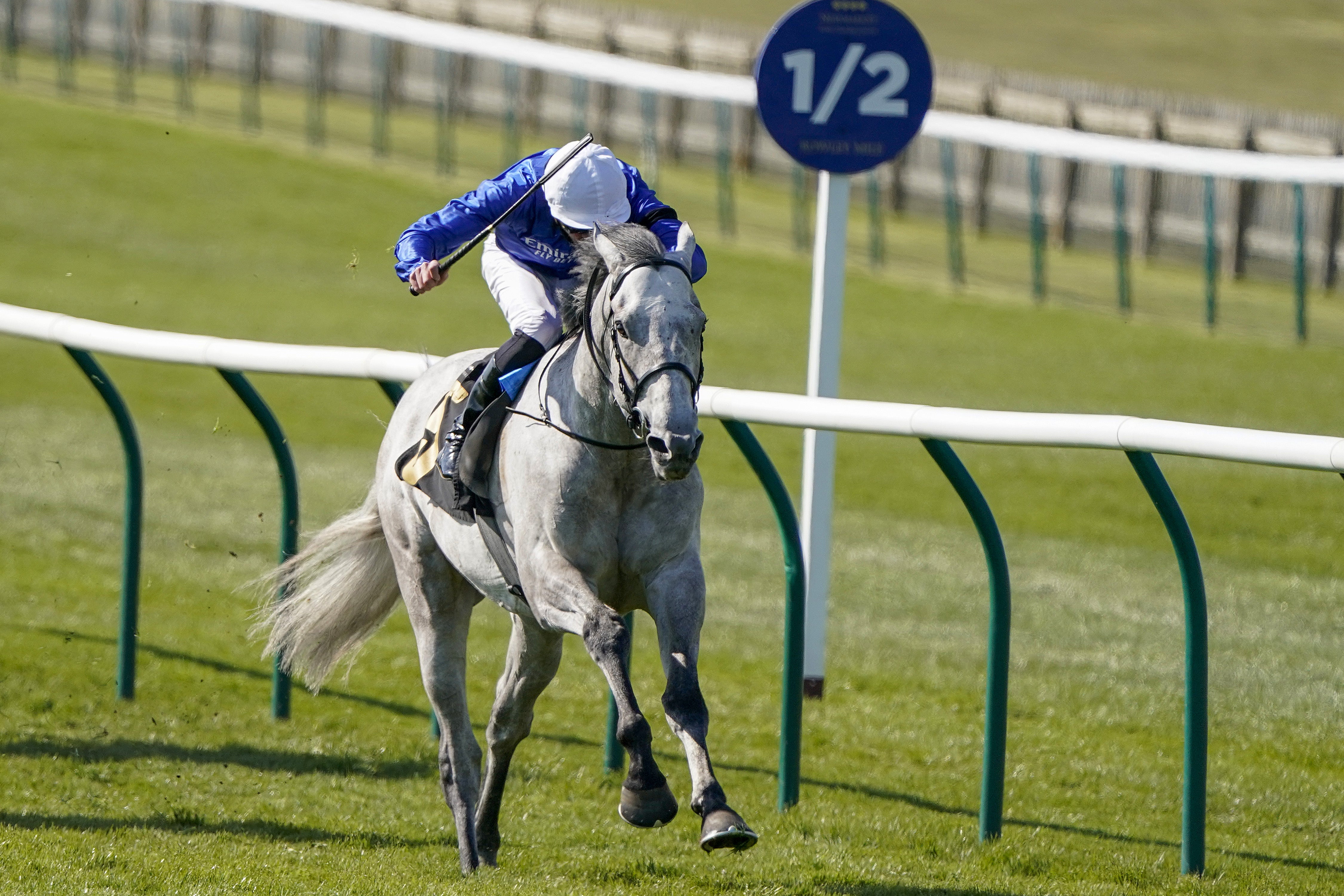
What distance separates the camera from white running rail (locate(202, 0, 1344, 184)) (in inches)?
580

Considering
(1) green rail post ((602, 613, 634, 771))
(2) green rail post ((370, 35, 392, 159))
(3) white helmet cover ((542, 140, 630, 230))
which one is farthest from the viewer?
(2) green rail post ((370, 35, 392, 159))

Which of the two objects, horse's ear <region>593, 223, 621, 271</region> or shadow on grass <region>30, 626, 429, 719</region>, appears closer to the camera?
horse's ear <region>593, 223, 621, 271</region>

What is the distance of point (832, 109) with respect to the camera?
5.98 meters

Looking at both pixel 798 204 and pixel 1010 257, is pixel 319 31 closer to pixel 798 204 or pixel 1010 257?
pixel 798 204

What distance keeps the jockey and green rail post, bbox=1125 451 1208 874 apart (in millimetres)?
1237

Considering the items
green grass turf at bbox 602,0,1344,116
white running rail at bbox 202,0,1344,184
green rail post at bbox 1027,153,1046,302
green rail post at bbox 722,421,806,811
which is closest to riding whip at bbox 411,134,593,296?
green rail post at bbox 722,421,806,811

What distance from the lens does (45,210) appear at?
69.4ft

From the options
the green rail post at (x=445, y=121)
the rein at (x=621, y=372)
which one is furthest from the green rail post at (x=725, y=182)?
the rein at (x=621, y=372)

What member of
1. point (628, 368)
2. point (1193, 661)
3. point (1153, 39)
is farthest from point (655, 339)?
point (1153, 39)

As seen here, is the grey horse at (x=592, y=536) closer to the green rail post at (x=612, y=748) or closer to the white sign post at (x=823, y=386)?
the green rail post at (x=612, y=748)

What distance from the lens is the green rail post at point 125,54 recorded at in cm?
2497

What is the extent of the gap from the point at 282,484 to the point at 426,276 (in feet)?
6.46

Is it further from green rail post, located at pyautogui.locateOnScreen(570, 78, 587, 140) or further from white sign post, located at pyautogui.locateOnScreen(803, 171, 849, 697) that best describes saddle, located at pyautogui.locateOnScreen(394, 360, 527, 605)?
green rail post, located at pyautogui.locateOnScreen(570, 78, 587, 140)

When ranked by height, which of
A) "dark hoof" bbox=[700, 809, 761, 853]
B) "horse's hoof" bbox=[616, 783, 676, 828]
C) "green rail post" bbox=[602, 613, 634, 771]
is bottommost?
"green rail post" bbox=[602, 613, 634, 771]
